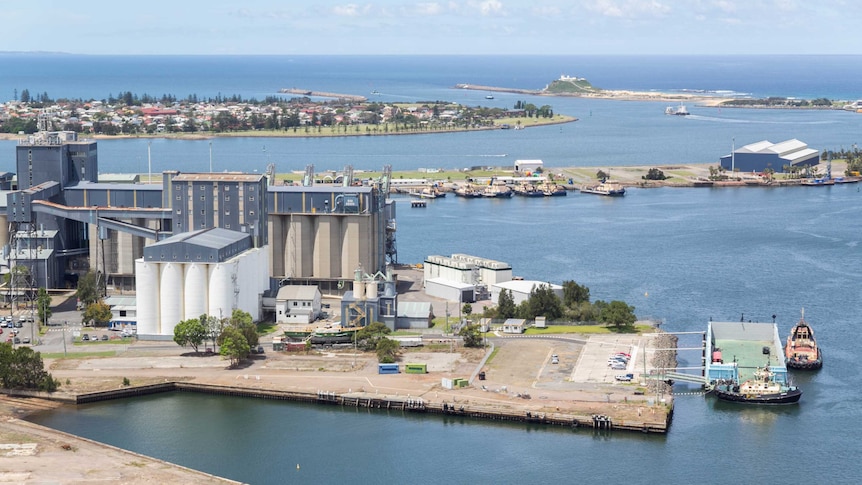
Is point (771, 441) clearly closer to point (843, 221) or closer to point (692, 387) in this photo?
point (692, 387)

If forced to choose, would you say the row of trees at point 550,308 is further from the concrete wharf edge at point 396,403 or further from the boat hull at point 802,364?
the concrete wharf edge at point 396,403

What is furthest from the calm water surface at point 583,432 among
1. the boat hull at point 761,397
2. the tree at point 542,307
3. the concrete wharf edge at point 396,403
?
the tree at point 542,307

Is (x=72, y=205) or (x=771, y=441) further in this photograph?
(x=72, y=205)

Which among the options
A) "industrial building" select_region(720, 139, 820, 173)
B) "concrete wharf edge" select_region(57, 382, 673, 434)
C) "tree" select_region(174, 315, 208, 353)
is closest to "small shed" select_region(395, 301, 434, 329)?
"tree" select_region(174, 315, 208, 353)

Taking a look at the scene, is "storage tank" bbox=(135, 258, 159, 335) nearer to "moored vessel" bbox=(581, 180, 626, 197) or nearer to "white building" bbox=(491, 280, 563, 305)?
"white building" bbox=(491, 280, 563, 305)

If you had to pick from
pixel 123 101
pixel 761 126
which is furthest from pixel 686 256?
pixel 123 101

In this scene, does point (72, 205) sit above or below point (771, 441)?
above

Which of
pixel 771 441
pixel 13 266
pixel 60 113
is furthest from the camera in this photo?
pixel 60 113

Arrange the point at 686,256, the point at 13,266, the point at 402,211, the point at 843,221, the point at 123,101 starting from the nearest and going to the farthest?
the point at 13,266 < the point at 686,256 < the point at 843,221 < the point at 402,211 < the point at 123,101
